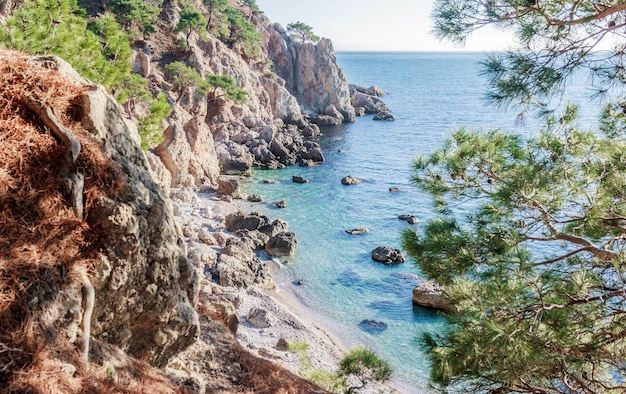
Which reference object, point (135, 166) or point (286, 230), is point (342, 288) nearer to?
point (286, 230)

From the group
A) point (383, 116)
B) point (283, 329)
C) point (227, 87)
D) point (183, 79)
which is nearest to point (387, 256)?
point (283, 329)

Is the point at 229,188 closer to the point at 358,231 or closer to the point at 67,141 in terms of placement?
the point at 358,231

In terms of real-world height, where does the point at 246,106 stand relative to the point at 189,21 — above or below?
below

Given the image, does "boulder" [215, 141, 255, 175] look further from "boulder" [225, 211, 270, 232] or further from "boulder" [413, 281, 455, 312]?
"boulder" [413, 281, 455, 312]

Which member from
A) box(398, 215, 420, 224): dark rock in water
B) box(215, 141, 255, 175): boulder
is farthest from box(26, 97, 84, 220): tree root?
box(215, 141, 255, 175): boulder

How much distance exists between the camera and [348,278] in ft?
60.7

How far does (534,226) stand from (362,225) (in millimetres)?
18949

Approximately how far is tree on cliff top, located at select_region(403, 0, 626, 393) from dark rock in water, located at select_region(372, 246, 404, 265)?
1430cm

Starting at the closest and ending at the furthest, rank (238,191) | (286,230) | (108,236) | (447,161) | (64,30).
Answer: (108,236) → (447,161) → (64,30) → (286,230) → (238,191)

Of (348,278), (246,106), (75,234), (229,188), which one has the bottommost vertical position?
(348,278)

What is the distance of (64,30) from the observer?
10797 mm

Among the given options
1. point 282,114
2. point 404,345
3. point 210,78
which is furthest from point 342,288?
point 282,114

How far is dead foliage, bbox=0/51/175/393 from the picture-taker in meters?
3.10

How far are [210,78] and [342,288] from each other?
24.2 meters
